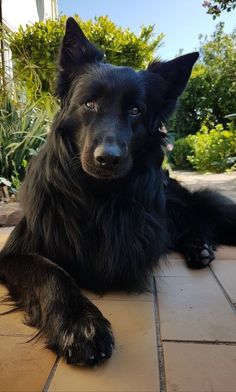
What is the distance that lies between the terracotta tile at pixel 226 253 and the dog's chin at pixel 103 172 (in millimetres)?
1147

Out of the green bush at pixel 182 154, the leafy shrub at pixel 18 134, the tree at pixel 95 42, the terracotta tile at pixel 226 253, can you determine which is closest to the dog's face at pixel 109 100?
the terracotta tile at pixel 226 253

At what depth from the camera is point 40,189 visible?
206 centimetres

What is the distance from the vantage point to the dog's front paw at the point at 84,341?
128 centimetres

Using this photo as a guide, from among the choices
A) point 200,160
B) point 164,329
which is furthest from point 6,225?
point 200,160

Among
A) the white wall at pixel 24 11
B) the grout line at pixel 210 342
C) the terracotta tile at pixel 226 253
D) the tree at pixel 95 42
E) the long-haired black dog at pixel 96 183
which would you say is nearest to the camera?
the grout line at pixel 210 342

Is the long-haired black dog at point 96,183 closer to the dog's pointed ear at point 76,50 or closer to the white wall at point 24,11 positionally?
the dog's pointed ear at point 76,50

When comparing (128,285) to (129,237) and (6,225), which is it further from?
(6,225)

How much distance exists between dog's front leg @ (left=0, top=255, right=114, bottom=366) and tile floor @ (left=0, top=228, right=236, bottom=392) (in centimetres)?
5

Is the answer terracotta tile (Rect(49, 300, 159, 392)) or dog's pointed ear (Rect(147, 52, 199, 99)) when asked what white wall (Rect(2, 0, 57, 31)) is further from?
terracotta tile (Rect(49, 300, 159, 392))

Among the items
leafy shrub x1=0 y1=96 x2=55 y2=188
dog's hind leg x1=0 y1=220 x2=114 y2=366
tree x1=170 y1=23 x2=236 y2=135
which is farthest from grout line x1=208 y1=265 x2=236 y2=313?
tree x1=170 y1=23 x2=236 y2=135

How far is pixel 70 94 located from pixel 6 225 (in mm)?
1888

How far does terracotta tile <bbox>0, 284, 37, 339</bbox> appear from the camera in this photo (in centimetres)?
153

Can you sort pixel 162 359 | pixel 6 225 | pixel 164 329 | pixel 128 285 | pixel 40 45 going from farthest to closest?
pixel 40 45 → pixel 6 225 → pixel 128 285 → pixel 164 329 → pixel 162 359

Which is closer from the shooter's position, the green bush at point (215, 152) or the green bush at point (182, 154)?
Answer: the green bush at point (215, 152)
